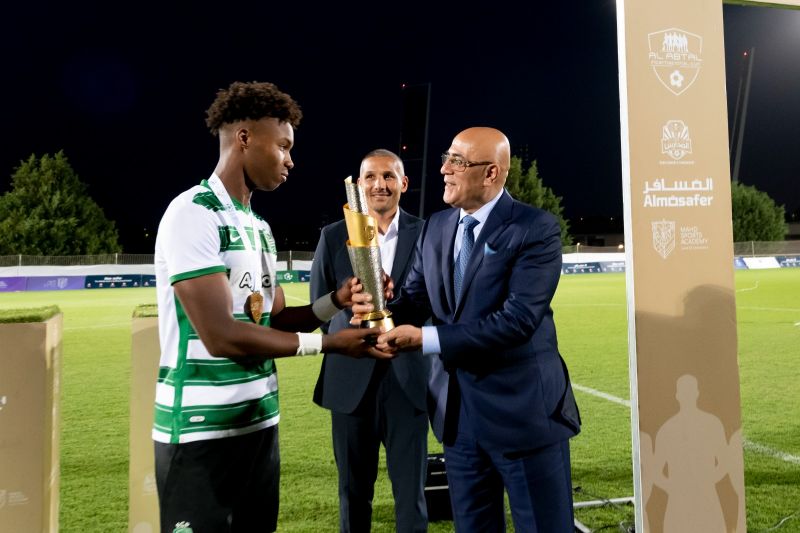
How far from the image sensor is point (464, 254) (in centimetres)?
269

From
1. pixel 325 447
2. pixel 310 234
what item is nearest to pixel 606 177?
pixel 310 234

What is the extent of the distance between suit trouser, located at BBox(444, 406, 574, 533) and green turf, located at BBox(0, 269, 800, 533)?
1596 mm

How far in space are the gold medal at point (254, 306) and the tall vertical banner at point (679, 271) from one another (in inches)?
78.6

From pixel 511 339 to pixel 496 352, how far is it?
113mm

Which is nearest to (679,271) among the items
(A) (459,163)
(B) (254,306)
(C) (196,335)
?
(A) (459,163)

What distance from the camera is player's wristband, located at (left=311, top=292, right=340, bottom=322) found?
3.05 m

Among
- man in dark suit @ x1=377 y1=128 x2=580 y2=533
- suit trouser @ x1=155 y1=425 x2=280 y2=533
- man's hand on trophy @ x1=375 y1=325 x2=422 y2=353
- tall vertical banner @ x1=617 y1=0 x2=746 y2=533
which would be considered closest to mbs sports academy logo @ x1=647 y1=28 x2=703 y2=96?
tall vertical banner @ x1=617 y1=0 x2=746 y2=533

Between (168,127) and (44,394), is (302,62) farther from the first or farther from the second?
(44,394)

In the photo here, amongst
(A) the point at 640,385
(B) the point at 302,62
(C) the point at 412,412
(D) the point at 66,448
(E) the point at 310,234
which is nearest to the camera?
(A) the point at 640,385

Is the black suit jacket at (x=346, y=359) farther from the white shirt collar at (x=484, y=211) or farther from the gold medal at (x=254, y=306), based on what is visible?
the gold medal at (x=254, y=306)

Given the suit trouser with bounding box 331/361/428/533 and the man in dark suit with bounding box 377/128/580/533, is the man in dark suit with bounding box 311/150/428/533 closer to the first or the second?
the suit trouser with bounding box 331/361/428/533

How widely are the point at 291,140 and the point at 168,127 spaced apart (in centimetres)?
7906

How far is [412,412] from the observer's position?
3473 mm

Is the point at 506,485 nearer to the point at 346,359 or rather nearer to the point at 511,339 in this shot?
the point at 511,339
